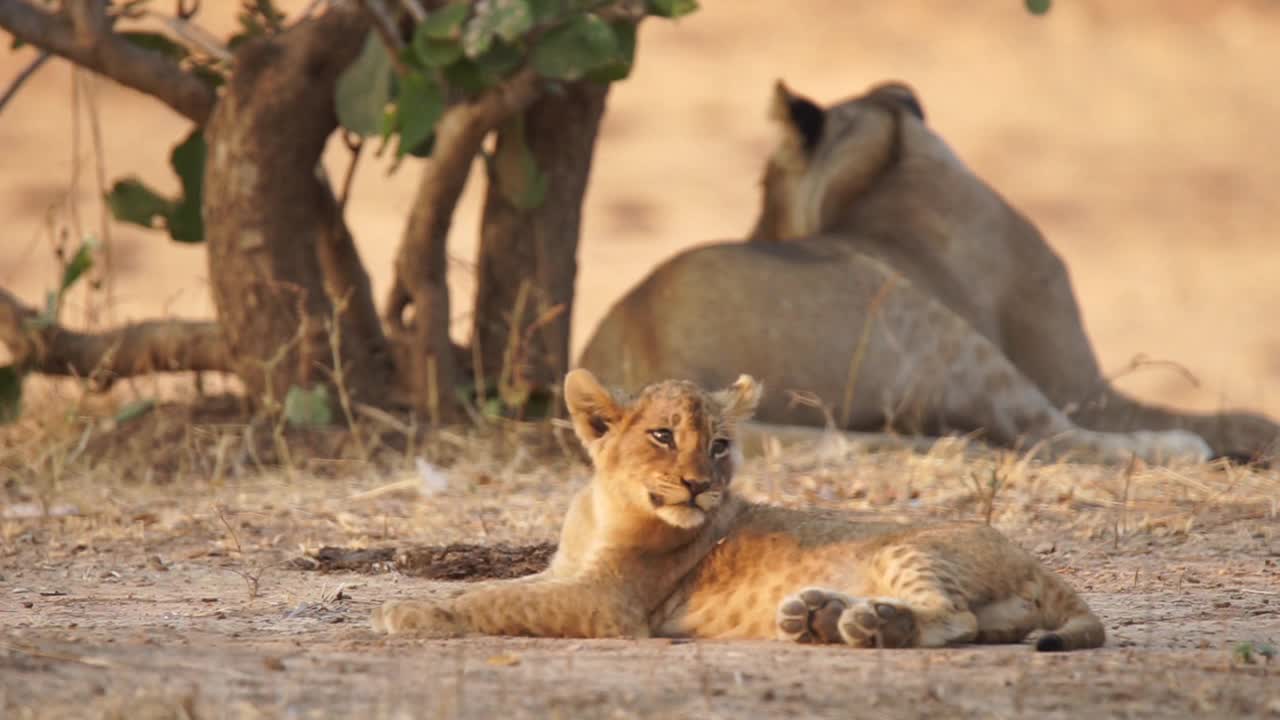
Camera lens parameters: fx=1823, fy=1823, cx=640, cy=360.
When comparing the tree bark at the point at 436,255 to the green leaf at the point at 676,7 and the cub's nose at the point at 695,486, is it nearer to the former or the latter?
the green leaf at the point at 676,7

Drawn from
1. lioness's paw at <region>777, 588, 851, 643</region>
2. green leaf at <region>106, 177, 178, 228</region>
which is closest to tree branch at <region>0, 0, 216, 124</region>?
green leaf at <region>106, 177, 178, 228</region>

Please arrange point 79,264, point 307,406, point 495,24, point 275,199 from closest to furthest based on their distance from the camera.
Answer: point 495,24 < point 307,406 < point 275,199 < point 79,264

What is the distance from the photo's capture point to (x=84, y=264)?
7.00 m

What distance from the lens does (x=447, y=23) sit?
5867 mm

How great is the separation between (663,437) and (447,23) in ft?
9.50

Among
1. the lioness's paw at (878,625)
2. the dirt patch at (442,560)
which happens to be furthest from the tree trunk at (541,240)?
the lioness's paw at (878,625)

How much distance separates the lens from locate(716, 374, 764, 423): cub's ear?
11.4 feet

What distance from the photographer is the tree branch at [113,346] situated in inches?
287

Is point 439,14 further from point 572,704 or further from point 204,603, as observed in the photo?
point 572,704

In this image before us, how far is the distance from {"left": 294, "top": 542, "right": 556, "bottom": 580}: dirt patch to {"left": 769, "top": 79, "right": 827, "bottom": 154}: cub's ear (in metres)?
3.03

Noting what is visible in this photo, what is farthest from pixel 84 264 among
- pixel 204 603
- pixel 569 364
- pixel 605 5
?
pixel 204 603

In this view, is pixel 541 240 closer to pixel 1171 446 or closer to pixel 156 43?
pixel 156 43

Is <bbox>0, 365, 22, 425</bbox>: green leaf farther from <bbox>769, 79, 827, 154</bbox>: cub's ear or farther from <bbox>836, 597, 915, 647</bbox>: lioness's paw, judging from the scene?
<bbox>836, 597, 915, 647</bbox>: lioness's paw

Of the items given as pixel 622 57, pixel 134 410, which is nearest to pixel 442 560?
pixel 622 57
